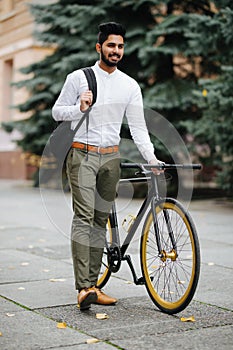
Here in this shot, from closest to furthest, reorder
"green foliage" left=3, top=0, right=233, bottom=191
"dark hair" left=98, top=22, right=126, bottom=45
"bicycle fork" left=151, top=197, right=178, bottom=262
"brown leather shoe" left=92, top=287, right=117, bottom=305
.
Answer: "bicycle fork" left=151, top=197, right=178, bottom=262 → "dark hair" left=98, top=22, right=126, bottom=45 → "brown leather shoe" left=92, top=287, right=117, bottom=305 → "green foliage" left=3, top=0, right=233, bottom=191

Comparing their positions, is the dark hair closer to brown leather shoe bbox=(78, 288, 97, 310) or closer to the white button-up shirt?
the white button-up shirt

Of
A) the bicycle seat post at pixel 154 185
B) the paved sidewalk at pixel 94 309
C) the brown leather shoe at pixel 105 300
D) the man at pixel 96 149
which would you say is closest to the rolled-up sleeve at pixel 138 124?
the man at pixel 96 149

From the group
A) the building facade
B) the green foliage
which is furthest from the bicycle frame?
the building facade

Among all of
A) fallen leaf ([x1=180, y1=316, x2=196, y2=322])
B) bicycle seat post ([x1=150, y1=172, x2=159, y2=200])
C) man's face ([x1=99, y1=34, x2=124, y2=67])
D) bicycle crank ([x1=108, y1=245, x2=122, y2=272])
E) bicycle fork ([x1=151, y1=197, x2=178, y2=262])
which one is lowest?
fallen leaf ([x1=180, y1=316, x2=196, y2=322])

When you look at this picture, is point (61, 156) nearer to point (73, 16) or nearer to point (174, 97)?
point (174, 97)

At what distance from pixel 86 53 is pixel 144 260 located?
1235 cm

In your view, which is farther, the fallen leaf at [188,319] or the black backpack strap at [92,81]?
the black backpack strap at [92,81]

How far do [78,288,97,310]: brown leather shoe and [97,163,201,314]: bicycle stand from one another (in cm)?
44

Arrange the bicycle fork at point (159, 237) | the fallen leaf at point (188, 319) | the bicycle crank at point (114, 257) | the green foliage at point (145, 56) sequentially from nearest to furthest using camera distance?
the fallen leaf at point (188, 319), the bicycle fork at point (159, 237), the bicycle crank at point (114, 257), the green foliage at point (145, 56)

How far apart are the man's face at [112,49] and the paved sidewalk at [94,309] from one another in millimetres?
1481

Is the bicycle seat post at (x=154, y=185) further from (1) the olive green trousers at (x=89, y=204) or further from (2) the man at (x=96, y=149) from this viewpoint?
(1) the olive green trousers at (x=89, y=204)

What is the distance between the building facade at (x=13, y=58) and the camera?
85.9ft

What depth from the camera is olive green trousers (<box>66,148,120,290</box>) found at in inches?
200

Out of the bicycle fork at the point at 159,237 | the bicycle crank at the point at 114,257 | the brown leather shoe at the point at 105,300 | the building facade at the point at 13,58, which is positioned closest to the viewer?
the bicycle fork at the point at 159,237
